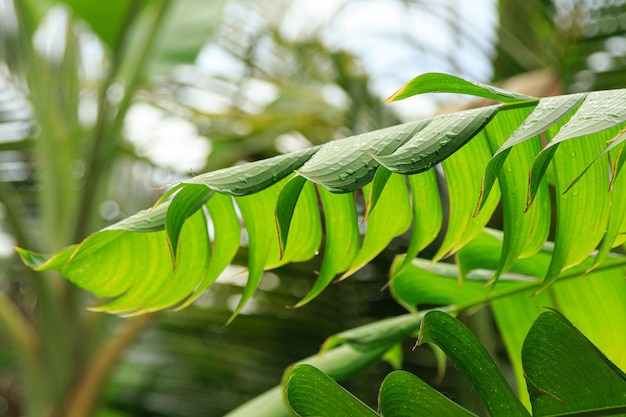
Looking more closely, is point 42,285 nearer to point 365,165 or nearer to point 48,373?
point 48,373

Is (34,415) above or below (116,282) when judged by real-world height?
below

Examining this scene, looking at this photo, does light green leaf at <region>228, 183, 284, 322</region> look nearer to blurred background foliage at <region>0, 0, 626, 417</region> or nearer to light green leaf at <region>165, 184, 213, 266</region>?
light green leaf at <region>165, 184, 213, 266</region>

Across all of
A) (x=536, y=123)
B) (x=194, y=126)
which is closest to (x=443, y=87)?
(x=536, y=123)

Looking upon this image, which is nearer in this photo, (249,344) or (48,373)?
(48,373)

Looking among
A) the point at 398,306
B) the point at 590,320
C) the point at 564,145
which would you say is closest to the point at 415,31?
the point at 398,306

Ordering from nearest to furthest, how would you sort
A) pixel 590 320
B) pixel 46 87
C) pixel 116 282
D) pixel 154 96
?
1. pixel 116 282
2. pixel 590 320
3. pixel 46 87
4. pixel 154 96

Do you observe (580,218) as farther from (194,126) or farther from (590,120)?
(194,126)

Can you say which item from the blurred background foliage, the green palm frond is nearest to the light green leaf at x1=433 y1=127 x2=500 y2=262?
the green palm frond
